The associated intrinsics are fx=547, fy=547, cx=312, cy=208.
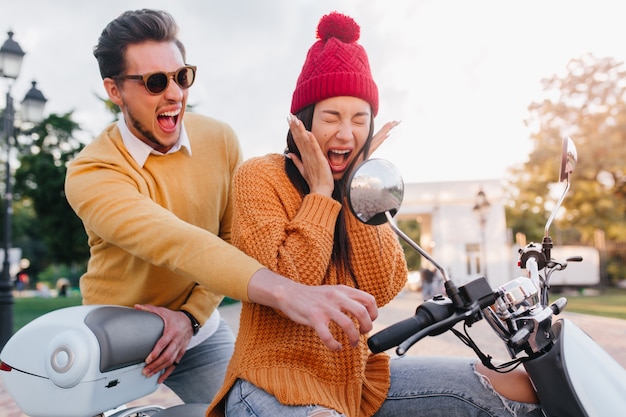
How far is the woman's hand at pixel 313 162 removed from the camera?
5.26ft

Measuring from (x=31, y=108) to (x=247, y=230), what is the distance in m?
9.19

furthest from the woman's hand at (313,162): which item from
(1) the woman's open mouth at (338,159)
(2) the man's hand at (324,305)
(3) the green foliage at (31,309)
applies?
(3) the green foliage at (31,309)

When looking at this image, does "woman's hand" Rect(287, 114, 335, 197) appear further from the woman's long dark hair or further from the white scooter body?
the white scooter body

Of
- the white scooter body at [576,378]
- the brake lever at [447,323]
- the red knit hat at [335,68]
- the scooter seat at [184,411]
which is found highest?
the red knit hat at [335,68]

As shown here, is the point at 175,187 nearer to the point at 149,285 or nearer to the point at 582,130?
the point at 149,285

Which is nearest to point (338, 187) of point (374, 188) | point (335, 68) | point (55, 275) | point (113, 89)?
point (335, 68)

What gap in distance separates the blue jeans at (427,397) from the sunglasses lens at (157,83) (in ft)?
A: 3.79

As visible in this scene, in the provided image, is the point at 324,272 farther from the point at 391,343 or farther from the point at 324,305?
the point at 391,343

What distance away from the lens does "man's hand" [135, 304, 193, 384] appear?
1.70 metres

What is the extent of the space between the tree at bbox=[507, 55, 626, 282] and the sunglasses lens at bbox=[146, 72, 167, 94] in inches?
823

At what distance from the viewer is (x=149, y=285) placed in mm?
1987

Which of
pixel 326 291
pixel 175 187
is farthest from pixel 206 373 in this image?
pixel 326 291

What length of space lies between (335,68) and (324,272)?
2.33ft

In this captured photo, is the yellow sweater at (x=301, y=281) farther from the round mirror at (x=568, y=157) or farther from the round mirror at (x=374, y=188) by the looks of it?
the round mirror at (x=568, y=157)
